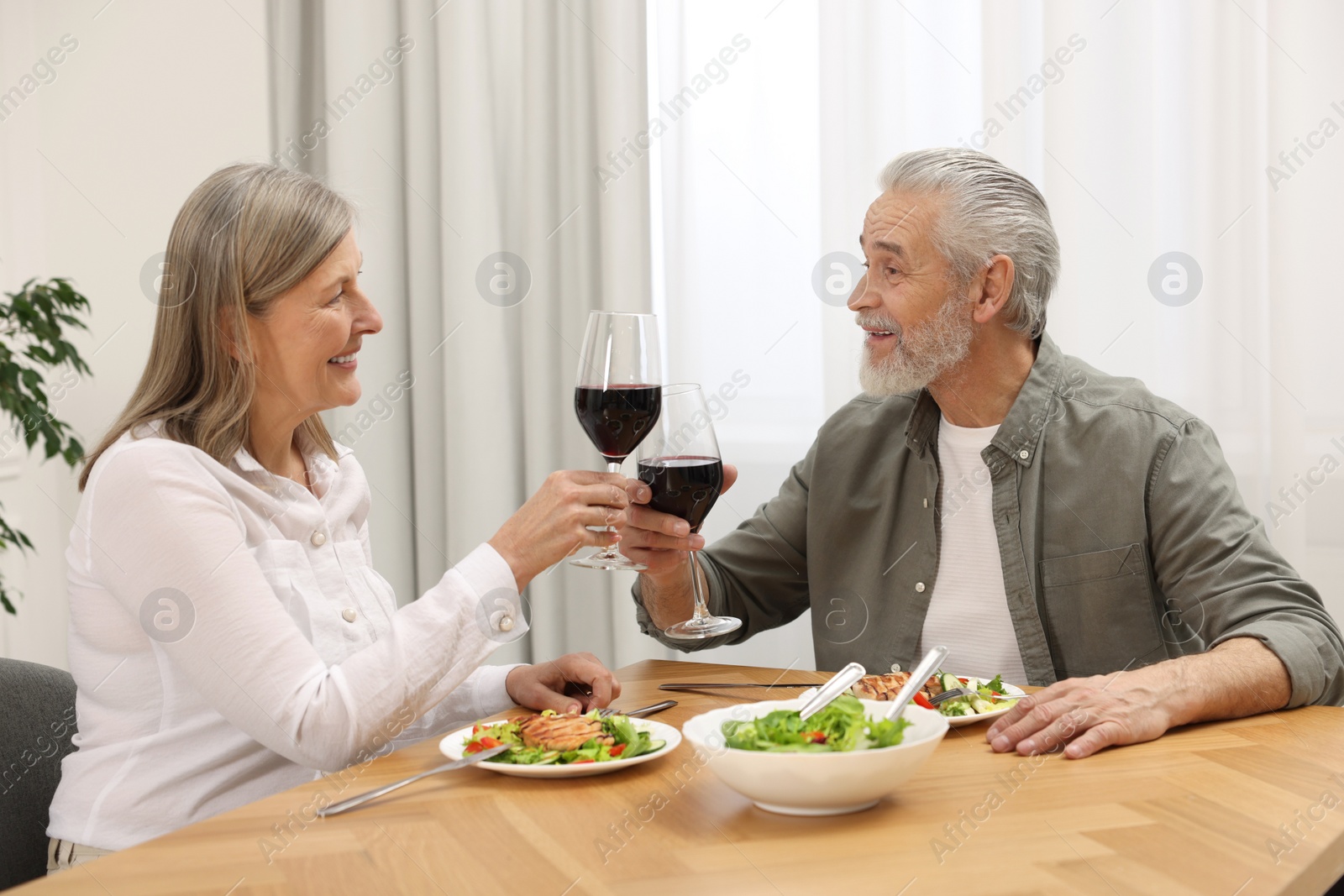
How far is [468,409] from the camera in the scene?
3180 mm

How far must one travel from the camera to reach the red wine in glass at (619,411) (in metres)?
1.35

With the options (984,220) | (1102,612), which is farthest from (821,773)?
(984,220)

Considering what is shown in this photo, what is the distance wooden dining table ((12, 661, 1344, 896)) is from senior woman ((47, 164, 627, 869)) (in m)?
0.14

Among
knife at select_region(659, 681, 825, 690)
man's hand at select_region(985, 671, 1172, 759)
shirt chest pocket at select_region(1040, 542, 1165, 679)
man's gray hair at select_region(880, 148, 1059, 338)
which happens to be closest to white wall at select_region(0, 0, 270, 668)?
man's gray hair at select_region(880, 148, 1059, 338)

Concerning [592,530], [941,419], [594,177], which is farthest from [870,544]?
[594,177]

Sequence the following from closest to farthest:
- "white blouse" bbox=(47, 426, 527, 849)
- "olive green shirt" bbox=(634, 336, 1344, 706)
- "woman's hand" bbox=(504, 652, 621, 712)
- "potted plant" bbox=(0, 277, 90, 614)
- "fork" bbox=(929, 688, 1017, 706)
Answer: "white blouse" bbox=(47, 426, 527, 849)
"fork" bbox=(929, 688, 1017, 706)
"woman's hand" bbox=(504, 652, 621, 712)
"olive green shirt" bbox=(634, 336, 1344, 706)
"potted plant" bbox=(0, 277, 90, 614)

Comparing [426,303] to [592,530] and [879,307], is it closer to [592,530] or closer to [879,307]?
[879,307]

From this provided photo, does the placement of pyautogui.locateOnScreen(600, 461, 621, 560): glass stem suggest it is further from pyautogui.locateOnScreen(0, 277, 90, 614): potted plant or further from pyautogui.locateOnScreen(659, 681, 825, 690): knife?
pyautogui.locateOnScreen(0, 277, 90, 614): potted plant

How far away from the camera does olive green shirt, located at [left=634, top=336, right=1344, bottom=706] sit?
5.56 ft

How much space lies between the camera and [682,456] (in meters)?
1.33

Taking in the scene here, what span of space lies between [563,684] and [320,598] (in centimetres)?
35

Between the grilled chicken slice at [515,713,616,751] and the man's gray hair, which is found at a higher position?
the man's gray hair

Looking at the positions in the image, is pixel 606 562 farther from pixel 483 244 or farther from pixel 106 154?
pixel 106 154

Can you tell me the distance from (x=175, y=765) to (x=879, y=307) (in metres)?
1.38
